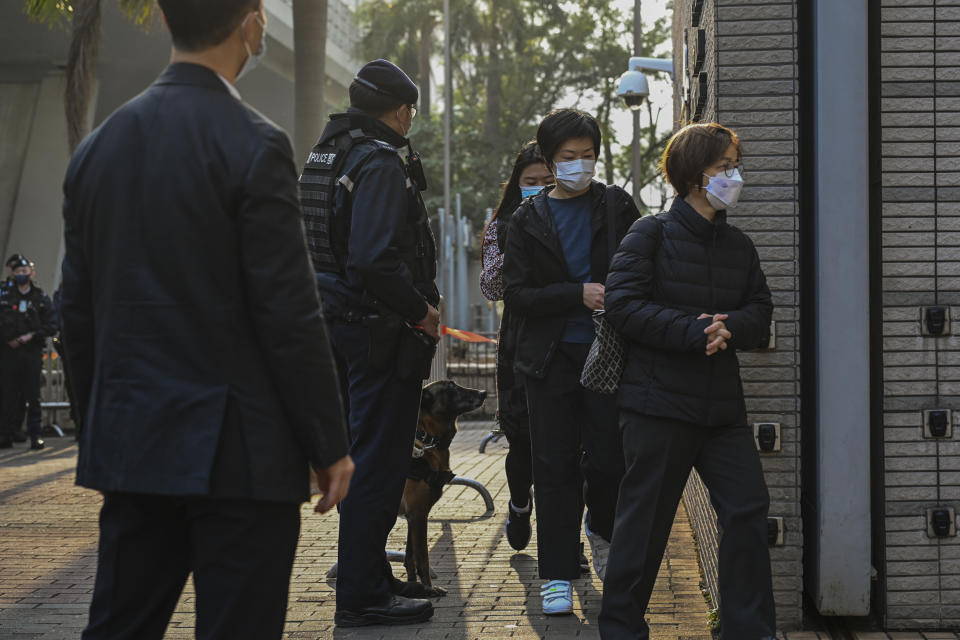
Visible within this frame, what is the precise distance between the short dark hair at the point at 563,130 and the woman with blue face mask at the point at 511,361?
1.61 feet

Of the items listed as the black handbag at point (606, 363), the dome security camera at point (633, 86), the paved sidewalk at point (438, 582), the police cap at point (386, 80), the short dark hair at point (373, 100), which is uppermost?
the dome security camera at point (633, 86)

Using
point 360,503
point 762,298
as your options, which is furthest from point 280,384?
point 360,503

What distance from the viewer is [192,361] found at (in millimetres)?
2529

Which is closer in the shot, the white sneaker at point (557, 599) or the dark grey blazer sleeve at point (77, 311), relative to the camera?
the dark grey blazer sleeve at point (77, 311)

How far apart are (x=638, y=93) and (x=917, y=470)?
1312cm

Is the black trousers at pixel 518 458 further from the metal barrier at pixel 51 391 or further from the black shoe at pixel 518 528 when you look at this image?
the metal barrier at pixel 51 391

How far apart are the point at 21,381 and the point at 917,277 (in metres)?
11.8

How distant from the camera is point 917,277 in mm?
4676

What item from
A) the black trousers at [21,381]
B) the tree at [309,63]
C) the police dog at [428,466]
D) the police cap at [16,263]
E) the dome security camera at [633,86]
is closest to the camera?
the police dog at [428,466]

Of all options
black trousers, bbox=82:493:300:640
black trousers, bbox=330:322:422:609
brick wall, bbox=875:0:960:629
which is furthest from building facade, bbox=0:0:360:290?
black trousers, bbox=82:493:300:640

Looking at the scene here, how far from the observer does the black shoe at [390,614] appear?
499cm

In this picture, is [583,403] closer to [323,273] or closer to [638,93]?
[323,273]

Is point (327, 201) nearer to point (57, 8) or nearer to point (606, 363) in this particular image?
point (606, 363)

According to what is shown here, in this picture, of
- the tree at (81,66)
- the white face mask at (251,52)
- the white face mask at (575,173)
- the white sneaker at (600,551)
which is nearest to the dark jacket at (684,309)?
the white face mask at (575,173)
